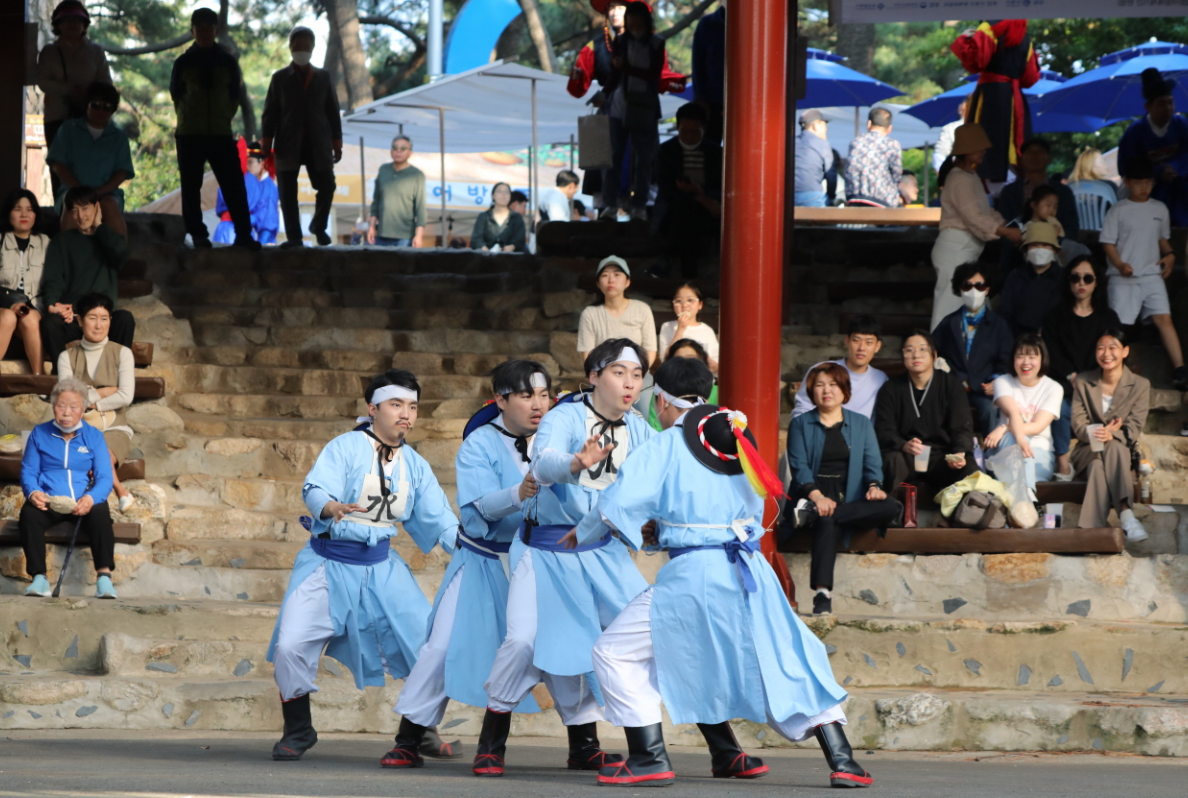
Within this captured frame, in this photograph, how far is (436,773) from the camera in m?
4.66

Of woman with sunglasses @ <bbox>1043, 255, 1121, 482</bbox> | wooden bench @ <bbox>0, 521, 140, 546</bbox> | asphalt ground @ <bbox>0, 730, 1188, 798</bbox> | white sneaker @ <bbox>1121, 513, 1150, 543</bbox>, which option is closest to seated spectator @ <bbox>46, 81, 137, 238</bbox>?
wooden bench @ <bbox>0, 521, 140, 546</bbox>

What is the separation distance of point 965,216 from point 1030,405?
1772mm

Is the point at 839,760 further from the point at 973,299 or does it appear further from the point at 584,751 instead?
the point at 973,299

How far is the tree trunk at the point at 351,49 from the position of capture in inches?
840

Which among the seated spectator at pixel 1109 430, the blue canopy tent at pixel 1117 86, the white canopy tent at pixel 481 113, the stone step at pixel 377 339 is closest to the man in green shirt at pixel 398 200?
the white canopy tent at pixel 481 113

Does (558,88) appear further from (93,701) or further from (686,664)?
(686,664)

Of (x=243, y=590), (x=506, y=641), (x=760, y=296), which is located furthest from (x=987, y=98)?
(x=506, y=641)

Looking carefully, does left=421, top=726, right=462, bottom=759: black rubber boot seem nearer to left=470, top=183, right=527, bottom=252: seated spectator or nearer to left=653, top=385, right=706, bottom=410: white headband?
left=653, top=385, right=706, bottom=410: white headband

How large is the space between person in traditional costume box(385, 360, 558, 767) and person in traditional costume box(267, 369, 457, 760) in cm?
16

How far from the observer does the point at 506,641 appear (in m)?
4.62

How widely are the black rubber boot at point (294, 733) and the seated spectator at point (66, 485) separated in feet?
6.91

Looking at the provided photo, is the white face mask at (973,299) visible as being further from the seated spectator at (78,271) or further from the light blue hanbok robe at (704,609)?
the seated spectator at (78,271)

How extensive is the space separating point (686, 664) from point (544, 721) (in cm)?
184

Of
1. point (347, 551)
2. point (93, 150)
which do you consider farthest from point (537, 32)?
point (347, 551)
